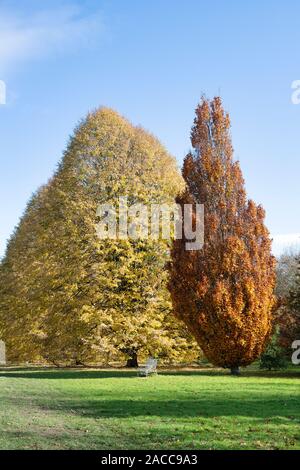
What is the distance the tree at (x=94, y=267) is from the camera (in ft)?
97.5

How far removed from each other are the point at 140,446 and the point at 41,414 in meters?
4.56

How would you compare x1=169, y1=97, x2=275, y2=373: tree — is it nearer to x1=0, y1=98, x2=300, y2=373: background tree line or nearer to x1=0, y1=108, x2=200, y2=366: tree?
x1=0, y1=98, x2=300, y2=373: background tree line

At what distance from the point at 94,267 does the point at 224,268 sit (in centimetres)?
672

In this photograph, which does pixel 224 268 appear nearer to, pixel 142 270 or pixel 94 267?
pixel 142 270

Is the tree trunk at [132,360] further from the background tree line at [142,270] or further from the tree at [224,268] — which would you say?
the tree at [224,268]

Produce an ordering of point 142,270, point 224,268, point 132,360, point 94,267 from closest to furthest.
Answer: point 224,268
point 94,267
point 142,270
point 132,360

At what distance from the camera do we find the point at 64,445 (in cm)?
1060

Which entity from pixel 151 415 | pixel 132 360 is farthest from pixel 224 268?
pixel 151 415

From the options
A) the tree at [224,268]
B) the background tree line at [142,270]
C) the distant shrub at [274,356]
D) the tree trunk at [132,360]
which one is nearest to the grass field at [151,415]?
the tree at [224,268]

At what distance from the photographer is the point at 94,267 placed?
3048 cm

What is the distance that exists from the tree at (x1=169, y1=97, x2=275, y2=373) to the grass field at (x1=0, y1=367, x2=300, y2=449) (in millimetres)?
4685

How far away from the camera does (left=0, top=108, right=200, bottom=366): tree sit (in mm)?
29703

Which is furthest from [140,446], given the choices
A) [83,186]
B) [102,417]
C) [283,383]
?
[83,186]
